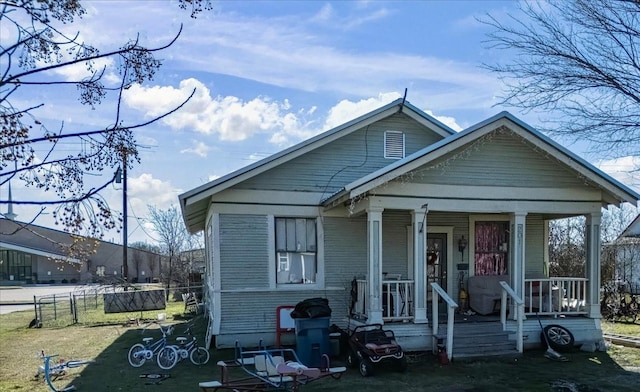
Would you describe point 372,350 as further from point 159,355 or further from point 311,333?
point 159,355

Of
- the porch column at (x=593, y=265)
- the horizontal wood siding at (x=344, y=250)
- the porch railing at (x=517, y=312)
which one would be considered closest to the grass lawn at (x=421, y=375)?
the porch railing at (x=517, y=312)

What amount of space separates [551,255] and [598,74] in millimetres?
15352

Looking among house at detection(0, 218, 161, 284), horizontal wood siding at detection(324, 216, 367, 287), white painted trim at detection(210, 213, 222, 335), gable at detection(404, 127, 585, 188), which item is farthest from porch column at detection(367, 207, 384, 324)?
house at detection(0, 218, 161, 284)

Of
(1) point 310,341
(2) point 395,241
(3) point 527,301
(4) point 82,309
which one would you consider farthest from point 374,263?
(4) point 82,309

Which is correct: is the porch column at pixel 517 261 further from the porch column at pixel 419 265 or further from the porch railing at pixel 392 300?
the porch railing at pixel 392 300

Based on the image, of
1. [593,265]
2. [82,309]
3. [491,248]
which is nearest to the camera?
[593,265]

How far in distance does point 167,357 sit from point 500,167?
788 cm

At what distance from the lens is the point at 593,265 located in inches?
463

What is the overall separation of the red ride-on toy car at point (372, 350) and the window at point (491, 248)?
4.39 meters

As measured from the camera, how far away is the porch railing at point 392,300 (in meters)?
10.9

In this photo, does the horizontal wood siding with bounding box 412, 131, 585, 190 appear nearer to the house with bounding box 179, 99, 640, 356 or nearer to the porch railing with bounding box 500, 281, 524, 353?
the house with bounding box 179, 99, 640, 356

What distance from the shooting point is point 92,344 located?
1375 centimetres

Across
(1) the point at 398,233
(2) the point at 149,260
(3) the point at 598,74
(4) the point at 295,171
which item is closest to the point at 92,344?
(4) the point at 295,171

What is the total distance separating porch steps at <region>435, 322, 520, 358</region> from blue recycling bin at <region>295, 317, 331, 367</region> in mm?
2419
